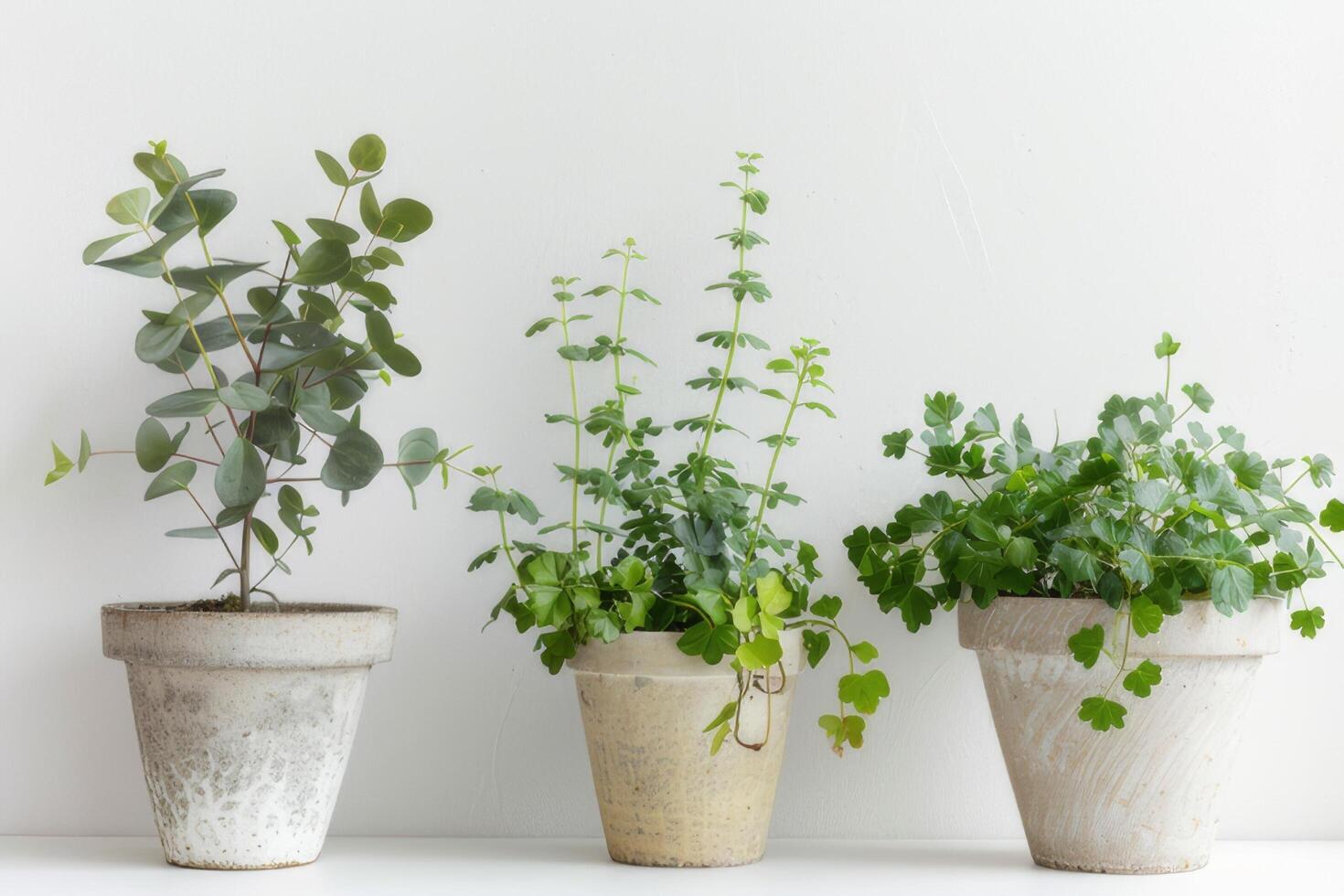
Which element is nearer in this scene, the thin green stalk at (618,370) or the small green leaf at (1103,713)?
the small green leaf at (1103,713)

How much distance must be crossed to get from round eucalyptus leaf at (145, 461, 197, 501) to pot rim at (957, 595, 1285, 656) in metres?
0.76

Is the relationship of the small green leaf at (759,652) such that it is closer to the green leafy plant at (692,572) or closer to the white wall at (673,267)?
the green leafy plant at (692,572)

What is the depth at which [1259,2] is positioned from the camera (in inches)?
51.4

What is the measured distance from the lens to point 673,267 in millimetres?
1271

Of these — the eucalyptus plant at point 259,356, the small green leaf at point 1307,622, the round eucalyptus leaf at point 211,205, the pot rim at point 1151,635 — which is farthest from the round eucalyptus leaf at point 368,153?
the small green leaf at point 1307,622

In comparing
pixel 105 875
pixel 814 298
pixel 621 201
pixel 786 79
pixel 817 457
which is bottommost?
pixel 105 875

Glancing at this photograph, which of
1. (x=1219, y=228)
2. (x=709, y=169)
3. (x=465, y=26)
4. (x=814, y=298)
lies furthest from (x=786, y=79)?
(x=1219, y=228)

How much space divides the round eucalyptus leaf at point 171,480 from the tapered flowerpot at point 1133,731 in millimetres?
759

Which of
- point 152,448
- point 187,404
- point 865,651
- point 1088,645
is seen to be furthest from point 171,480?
point 1088,645

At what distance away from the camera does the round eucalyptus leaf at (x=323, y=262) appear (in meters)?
1.01

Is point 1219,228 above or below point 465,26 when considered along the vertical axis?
below

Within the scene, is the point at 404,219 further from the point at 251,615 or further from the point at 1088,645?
the point at 1088,645

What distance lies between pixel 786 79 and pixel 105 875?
104 cm

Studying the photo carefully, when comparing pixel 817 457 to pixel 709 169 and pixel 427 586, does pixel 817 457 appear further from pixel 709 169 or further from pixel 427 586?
pixel 427 586
